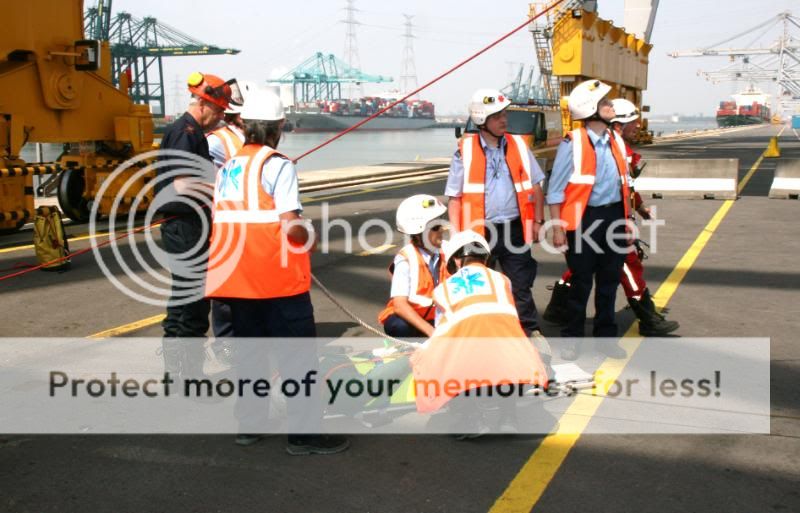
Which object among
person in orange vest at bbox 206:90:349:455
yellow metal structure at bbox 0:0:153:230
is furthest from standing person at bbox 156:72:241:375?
yellow metal structure at bbox 0:0:153:230

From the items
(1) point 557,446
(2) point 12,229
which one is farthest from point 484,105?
(2) point 12,229

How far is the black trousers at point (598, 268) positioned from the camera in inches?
232

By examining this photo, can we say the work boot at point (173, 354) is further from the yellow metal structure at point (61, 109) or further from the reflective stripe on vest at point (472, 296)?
the yellow metal structure at point (61, 109)

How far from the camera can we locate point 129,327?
7117mm

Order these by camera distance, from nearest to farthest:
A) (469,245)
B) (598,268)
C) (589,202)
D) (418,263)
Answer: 1. (469,245)
2. (418,263)
3. (589,202)
4. (598,268)

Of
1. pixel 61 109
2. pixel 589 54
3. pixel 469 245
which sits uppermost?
pixel 589 54

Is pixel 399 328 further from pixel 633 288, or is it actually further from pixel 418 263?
pixel 633 288

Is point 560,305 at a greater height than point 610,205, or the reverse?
point 610,205

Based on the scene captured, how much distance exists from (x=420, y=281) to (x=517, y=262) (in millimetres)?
842

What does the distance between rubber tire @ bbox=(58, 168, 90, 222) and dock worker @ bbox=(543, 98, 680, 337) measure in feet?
32.2

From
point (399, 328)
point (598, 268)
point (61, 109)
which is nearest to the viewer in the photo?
point (399, 328)

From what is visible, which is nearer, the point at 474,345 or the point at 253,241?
the point at 253,241

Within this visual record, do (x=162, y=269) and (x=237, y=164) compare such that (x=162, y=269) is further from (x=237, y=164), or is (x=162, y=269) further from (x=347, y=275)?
(x=237, y=164)

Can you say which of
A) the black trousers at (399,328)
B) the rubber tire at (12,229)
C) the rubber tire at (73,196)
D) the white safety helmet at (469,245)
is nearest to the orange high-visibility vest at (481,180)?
the black trousers at (399,328)
